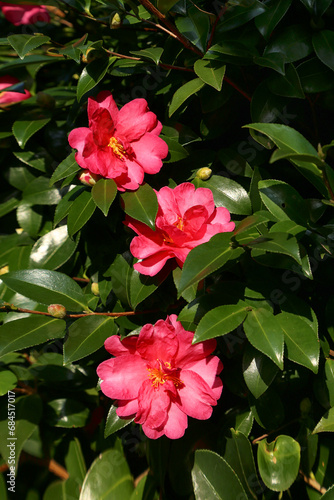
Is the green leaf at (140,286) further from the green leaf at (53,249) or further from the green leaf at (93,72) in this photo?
the green leaf at (93,72)

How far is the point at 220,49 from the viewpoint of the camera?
899mm

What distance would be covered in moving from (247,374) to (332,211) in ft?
1.35

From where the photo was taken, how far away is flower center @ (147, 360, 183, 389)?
0.88 meters

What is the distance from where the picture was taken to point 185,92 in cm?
95

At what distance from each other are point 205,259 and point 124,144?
0.31 meters

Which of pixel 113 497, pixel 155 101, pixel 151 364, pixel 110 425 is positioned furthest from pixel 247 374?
pixel 155 101

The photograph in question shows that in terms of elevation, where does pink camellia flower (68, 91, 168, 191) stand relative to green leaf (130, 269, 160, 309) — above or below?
above

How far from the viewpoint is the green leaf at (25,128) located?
112 centimetres

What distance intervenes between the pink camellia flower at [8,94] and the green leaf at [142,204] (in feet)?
1.66

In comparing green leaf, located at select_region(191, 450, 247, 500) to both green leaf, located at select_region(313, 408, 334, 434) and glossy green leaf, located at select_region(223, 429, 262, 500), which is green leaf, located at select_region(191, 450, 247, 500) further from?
green leaf, located at select_region(313, 408, 334, 434)

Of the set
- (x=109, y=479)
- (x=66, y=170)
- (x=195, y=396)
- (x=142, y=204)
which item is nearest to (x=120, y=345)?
(x=195, y=396)

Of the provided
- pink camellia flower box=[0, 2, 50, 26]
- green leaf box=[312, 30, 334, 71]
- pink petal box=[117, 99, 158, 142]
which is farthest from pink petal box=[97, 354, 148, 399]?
pink camellia flower box=[0, 2, 50, 26]

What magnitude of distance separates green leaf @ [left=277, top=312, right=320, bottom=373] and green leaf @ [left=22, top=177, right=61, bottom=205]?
639 mm

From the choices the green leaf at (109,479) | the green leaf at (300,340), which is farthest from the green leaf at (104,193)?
the green leaf at (109,479)
